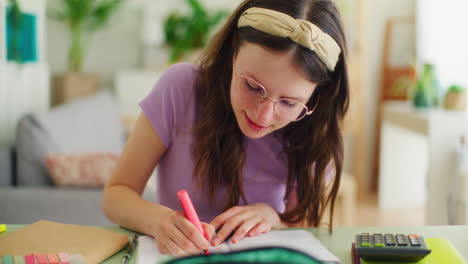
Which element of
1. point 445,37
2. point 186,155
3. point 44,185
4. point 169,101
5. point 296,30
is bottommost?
point 44,185

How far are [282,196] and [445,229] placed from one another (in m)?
0.38

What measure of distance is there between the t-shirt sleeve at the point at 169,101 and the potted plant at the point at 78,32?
8.15ft

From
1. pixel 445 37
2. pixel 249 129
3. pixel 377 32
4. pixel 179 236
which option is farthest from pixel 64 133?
pixel 377 32

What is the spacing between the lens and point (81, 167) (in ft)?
6.31

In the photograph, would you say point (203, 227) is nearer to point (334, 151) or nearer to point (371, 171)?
point (334, 151)

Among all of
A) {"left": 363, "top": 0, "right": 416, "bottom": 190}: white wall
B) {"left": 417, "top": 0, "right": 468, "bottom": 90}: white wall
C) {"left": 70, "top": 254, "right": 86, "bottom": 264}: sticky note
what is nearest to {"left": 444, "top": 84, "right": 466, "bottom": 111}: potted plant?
{"left": 417, "top": 0, "right": 468, "bottom": 90}: white wall

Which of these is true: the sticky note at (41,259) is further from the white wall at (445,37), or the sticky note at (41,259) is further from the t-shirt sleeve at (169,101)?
the white wall at (445,37)

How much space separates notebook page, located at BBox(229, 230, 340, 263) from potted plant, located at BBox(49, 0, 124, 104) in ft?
9.31

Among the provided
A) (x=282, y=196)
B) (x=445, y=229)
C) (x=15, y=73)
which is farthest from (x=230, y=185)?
(x=15, y=73)

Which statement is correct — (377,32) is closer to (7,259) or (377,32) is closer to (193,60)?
(193,60)

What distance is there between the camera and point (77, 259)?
2.31ft

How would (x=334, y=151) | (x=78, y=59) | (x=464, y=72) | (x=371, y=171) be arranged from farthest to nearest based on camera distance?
(x=371, y=171)
(x=78, y=59)
(x=464, y=72)
(x=334, y=151)

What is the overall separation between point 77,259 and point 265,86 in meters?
0.43

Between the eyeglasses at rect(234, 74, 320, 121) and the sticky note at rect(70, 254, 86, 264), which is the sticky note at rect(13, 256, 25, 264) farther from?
the eyeglasses at rect(234, 74, 320, 121)
